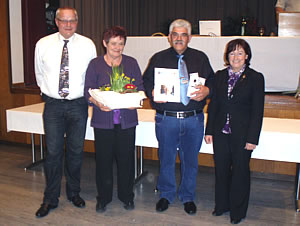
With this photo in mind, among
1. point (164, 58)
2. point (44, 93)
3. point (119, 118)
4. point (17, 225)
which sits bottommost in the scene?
point (17, 225)

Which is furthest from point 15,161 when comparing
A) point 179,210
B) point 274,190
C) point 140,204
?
point 274,190

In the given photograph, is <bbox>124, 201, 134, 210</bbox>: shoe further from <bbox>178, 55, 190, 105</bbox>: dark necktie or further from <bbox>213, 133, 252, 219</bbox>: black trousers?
<bbox>178, 55, 190, 105</bbox>: dark necktie

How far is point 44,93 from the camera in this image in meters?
2.75

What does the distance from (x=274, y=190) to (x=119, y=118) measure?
71.3 inches

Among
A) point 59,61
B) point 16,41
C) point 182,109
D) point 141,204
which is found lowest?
point 141,204

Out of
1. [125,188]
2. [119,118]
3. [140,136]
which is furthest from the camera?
[140,136]

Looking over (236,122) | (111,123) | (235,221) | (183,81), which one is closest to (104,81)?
(111,123)

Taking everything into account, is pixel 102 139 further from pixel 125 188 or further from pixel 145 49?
pixel 145 49

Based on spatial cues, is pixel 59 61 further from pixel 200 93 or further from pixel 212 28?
pixel 212 28

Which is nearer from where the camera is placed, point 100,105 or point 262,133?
point 100,105

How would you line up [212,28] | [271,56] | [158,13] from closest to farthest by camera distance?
[271,56]
[212,28]
[158,13]

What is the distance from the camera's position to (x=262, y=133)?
2.85 metres

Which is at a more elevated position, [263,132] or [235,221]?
[263,132]

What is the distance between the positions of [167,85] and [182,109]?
228 millimetres
